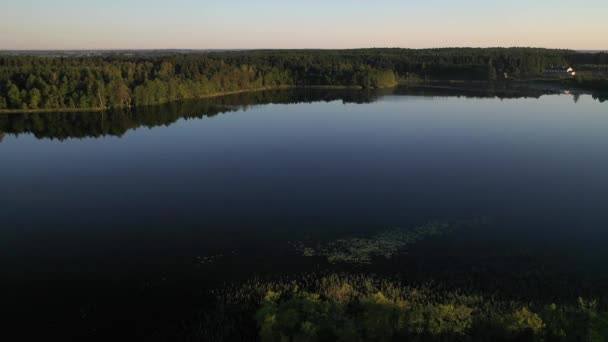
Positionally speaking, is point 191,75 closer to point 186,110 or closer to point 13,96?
point 186,110

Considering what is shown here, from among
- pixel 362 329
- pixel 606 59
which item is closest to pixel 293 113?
pixel 362 329

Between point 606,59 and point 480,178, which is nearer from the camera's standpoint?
point 480,178

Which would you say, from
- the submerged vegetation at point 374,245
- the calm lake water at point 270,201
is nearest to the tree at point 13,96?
the calm lake water at point 270,201

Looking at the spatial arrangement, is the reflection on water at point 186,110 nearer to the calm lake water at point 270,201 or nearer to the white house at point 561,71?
the calm lake water at point 270,201

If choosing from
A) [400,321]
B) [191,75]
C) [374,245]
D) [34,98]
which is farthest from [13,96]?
[400,321]

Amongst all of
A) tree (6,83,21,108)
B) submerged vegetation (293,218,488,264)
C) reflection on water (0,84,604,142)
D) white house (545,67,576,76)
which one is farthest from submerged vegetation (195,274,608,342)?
white house (545,67,576,76)

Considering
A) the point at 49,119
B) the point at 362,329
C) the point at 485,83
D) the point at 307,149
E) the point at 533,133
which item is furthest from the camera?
the point at 485,83

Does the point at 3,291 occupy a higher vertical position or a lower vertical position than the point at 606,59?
lower

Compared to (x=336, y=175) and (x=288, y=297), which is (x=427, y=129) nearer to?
(x=336, y=175)
